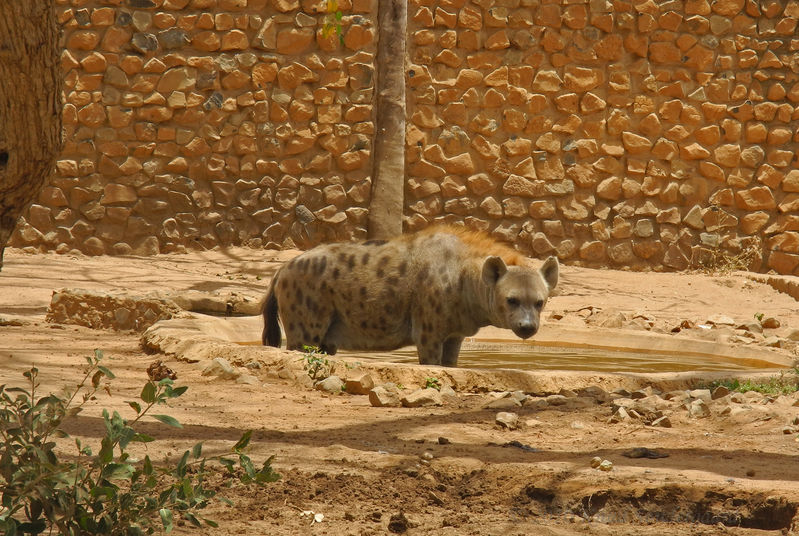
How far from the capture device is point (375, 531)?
130 inches

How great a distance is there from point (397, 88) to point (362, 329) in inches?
170

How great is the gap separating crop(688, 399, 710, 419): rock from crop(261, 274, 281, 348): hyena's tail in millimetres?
3085

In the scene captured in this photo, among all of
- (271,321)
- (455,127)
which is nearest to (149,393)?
(271,321)

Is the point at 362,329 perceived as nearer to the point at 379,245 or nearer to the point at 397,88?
the point at 379,245

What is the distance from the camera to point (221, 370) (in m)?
5.83

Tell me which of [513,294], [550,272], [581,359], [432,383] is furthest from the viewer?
[581,359]

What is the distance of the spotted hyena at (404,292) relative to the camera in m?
6.73

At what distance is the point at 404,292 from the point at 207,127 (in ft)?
16.9

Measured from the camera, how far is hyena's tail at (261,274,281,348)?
7160 millimetres

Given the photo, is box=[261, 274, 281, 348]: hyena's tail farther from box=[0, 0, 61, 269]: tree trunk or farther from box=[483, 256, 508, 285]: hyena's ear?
box=[0, 0, 61, 269]: tree trunk

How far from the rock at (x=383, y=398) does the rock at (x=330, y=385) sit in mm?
308

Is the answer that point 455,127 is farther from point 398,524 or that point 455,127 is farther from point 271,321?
point 398,524

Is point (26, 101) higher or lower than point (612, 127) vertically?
higher

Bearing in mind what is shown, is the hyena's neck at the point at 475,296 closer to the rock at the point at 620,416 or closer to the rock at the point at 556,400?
the rock at the point at 556,400
